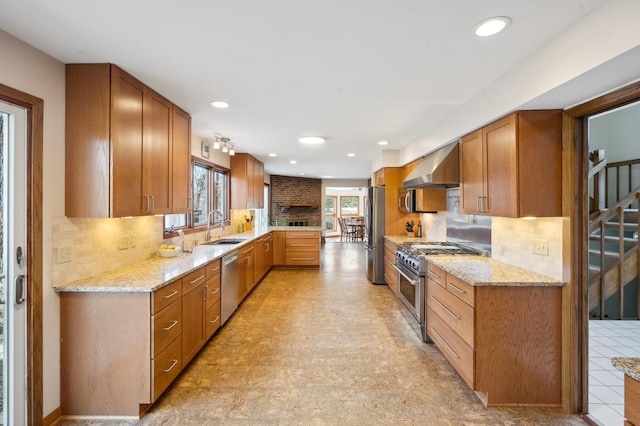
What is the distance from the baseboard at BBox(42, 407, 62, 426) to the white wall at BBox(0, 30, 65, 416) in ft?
0.09

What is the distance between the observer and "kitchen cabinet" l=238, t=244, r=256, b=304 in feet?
13.4

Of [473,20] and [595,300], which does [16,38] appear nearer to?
[473,20]

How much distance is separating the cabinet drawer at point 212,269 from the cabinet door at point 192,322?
162 millimetres

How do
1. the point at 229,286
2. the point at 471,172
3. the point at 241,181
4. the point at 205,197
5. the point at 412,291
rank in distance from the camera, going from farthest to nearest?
1. the point at 241,181
2. the point at 205,197
3. the point at 229,286
4. the point at 412,291
5. the point at 471,172

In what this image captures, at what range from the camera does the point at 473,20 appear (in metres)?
1.56

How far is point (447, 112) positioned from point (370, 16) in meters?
1.88

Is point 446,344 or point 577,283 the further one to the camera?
point 446,344

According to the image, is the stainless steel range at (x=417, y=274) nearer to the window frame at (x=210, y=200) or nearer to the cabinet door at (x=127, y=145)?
the window frame at (x=210, y=200)

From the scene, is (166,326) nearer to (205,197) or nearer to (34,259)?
(34,259)

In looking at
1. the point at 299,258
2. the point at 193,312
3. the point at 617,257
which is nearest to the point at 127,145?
the point at 193,312

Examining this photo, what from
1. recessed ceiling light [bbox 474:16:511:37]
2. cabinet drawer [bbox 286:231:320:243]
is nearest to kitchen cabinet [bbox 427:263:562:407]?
recessed ceiling light [bbox 474:16:511:37]

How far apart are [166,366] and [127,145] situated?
159 centimetres

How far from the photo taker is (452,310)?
244 centimetres

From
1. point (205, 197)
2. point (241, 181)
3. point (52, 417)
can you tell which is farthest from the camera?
point (241, 181)
